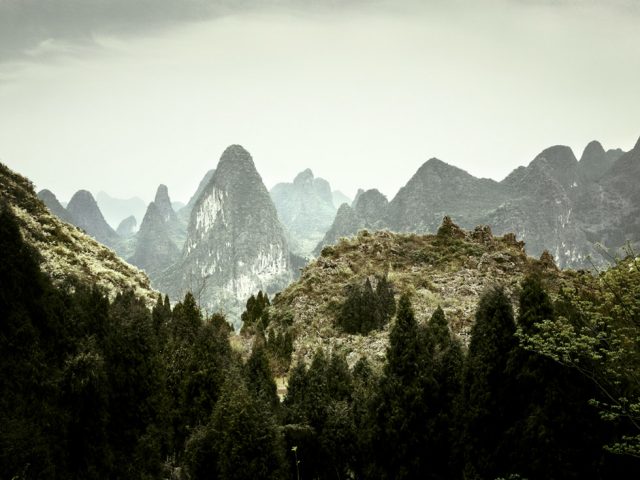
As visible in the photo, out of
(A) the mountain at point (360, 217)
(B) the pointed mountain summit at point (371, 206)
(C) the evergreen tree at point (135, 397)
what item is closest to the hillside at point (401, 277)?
(C) the evergreen tree at point (135, 397)

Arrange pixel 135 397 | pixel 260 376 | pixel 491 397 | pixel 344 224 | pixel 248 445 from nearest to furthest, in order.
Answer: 1. pixel 248 445
2. pixel 491 397
3. pixel 135 397
4. pixel 260 376
5. pixel 344 224

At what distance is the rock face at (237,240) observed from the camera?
496ft

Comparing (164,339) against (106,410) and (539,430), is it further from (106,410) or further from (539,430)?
(539,430)

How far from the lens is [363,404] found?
37.2ft

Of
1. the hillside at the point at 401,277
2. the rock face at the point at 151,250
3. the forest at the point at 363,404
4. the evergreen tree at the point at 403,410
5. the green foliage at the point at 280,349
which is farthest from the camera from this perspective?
the rock face at the point at 151,250

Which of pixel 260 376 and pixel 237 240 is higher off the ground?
pixel 237 240

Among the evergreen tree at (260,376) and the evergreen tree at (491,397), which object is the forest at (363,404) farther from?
the evergreen tree at (260,376)

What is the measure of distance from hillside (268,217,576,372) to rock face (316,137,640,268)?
9797 cm

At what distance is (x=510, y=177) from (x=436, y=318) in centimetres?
15019

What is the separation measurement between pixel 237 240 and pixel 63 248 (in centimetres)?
12650

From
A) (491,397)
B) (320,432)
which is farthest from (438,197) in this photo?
(491,397)

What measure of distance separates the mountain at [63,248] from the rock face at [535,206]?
97.4m

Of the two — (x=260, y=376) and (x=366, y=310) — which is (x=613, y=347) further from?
(x=366, y=310)

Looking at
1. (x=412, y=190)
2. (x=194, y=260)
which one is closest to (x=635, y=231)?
(x=412, y=190)
